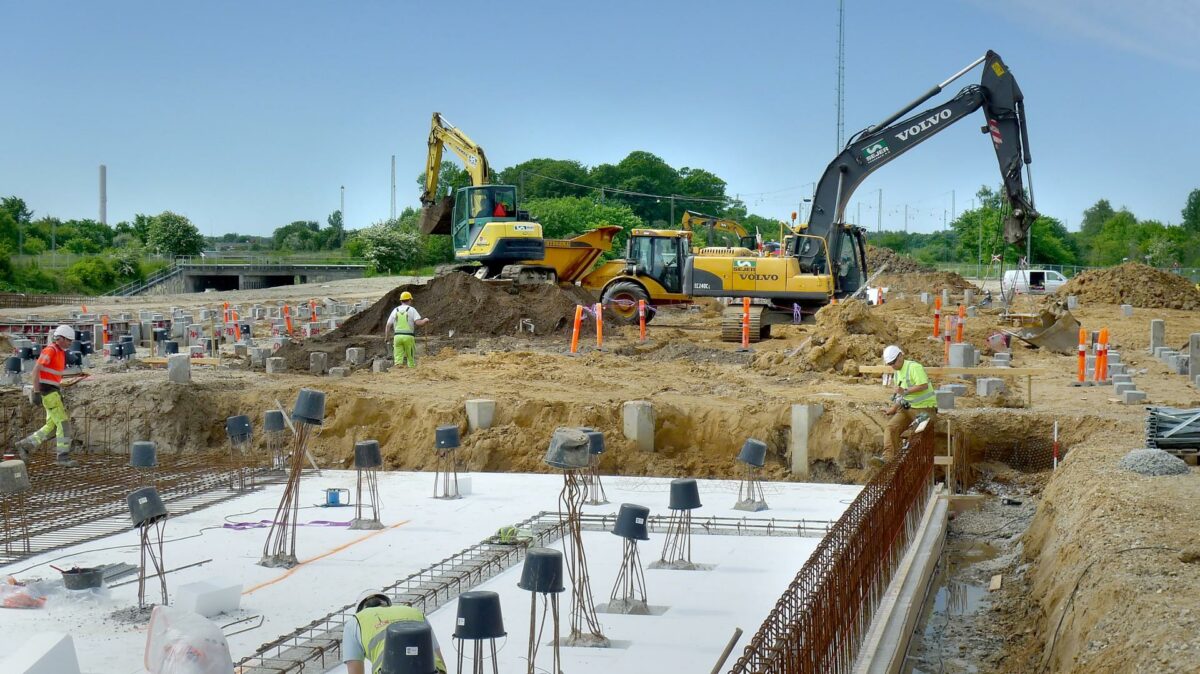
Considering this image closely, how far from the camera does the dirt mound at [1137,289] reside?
31766 millimetres

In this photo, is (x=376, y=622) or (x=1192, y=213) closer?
(x=376, y=622)

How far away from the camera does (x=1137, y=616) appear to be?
6.39 meters

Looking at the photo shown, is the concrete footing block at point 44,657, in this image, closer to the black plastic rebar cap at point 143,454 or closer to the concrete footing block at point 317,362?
the black plastic rebar cap at point 143,454

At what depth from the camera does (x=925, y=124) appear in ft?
71.2

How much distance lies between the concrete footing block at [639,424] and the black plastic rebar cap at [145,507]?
7290 mm

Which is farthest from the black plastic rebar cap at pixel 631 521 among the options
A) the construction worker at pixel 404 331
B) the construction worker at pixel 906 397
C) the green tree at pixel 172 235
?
the green tree at pixel 172 235

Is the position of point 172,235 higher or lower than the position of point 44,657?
higher

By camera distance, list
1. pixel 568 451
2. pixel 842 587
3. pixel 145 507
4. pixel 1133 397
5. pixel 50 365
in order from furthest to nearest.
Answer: pixel 1133 397 < pixel 50 365 < pixel 145 507 < pixel 568 451 < pixel 842 587

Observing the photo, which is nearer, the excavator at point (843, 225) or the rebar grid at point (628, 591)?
the rebar grid at point (628, 591)

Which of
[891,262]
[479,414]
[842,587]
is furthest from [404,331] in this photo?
[891,262]

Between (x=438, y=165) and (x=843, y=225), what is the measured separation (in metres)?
10.8

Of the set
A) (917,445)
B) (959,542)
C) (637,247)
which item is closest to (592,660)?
(917,445)

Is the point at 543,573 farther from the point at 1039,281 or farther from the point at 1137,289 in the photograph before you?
the point at 1039,281

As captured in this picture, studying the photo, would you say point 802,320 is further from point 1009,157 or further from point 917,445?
point 917,445
